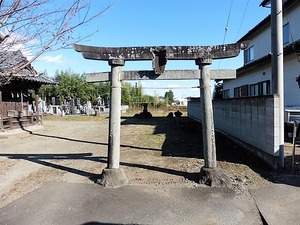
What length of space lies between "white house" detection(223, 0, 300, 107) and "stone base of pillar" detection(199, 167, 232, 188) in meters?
6.30

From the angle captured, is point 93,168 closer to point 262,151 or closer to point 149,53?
point 149,53

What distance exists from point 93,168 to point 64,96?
42.8m

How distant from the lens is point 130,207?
4.36 m

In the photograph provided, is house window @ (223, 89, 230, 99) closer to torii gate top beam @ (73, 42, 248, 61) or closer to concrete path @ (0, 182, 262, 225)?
torii gate top beam @ (73, 42, 248, 61)

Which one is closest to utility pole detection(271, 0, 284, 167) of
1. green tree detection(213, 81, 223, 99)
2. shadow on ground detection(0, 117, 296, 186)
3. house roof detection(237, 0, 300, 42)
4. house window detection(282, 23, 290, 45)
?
shadow on ground detection(0, 117, 296, 186)

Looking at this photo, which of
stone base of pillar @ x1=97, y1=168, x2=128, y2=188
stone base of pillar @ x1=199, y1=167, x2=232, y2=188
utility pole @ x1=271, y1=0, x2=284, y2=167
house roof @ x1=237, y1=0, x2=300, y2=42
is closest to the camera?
stone base of pillar @ x1=199, y1=167, x2=232, y2=188

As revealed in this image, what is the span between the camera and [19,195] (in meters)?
5.08

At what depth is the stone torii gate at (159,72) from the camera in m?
5.61

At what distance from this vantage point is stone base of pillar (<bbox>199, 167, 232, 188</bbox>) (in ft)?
17.2

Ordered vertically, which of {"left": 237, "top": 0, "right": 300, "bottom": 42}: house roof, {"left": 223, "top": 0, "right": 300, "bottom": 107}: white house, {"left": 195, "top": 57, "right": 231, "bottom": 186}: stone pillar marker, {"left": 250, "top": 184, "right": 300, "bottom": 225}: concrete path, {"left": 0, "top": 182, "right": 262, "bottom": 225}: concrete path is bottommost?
{"left": 0, "top": 182, "right": 262, "bottom": 225}: concrete path

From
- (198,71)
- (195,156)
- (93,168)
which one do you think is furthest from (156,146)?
(198,71)

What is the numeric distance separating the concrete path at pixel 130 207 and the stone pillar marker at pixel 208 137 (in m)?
0.30

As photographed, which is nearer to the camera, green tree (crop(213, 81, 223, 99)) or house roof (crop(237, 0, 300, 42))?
house roof (crop(237, 0, 300, 42))

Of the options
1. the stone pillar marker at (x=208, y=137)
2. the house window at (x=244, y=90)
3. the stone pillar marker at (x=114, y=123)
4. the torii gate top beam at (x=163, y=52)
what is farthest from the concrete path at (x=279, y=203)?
Answer: the house window at (x=244, y=90)
